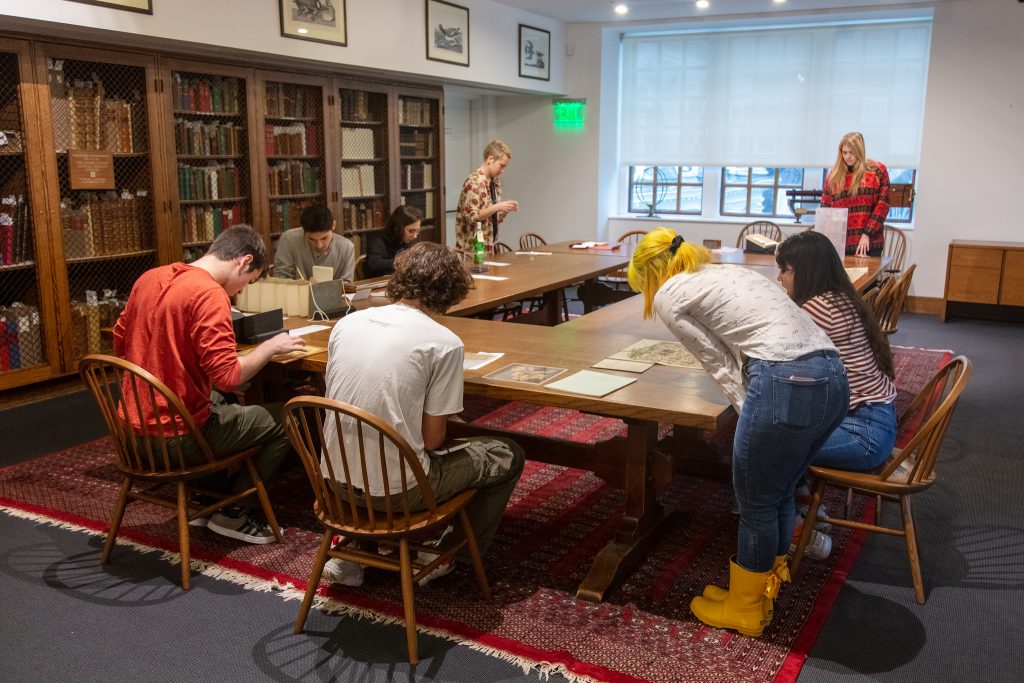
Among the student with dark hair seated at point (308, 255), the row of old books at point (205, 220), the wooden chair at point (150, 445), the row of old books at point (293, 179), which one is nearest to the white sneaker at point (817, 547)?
the wooden chair at point (150, 445)

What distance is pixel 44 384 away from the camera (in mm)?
4871

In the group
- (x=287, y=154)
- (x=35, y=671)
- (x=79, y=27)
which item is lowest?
(x=35, y=671)

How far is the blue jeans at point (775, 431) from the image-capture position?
2.21 metres

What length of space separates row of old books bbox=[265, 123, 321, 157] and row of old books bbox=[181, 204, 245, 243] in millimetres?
549

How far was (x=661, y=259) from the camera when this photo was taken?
249 cm

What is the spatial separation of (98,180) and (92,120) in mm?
330

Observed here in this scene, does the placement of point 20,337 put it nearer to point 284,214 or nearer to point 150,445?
point 284,214

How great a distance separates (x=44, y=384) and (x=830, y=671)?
4395 mm

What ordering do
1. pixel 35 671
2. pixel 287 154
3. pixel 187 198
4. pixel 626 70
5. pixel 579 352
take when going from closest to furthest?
pixel 35 671 < pixel 579 352 < pixel 187 198 < pixel 287 154 < pixel 626 70

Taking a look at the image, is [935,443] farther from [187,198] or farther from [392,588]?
[187,198]

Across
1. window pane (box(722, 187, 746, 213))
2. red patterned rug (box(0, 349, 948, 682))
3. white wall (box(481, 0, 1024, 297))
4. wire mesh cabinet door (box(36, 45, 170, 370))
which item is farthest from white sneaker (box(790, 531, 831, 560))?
window pane (box(722, 187, 746, 213))

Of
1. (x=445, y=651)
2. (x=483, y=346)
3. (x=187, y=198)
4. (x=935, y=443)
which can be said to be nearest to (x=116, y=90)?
(x=187, y=198)

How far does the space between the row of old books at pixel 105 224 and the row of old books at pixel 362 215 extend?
184cm

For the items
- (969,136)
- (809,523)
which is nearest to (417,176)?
(969,136)
